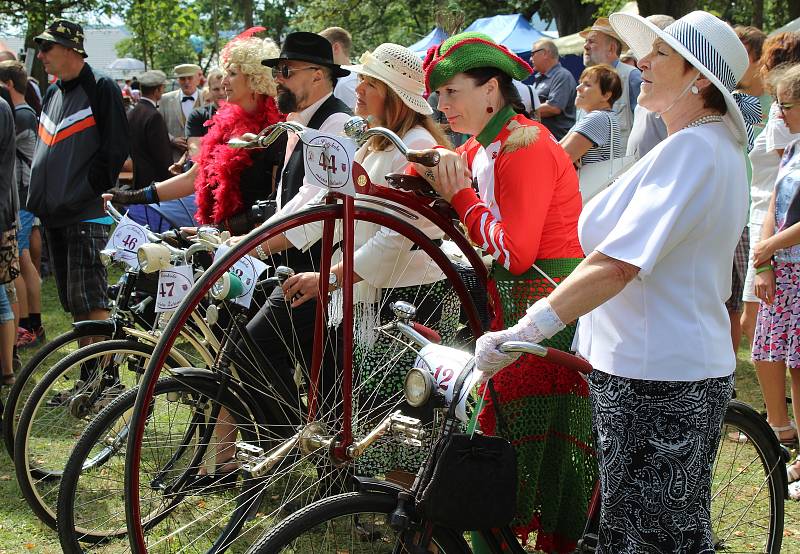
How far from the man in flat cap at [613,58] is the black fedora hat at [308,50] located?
3517mm

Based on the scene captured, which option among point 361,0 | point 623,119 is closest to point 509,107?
point 623,119

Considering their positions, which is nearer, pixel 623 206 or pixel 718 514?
pixel 623 206

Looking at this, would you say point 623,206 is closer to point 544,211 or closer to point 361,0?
point 544,211

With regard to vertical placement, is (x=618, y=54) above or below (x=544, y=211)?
above

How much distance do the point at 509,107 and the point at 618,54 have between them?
5.41m

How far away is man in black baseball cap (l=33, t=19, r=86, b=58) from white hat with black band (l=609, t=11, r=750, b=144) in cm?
433

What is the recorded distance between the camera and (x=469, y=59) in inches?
113

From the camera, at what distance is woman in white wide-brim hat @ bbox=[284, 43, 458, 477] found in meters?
3.14

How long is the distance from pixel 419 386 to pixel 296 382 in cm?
112

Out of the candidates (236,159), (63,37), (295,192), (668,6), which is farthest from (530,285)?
(668,6)

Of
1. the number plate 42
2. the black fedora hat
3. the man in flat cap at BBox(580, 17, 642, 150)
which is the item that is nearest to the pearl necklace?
the number plate 42

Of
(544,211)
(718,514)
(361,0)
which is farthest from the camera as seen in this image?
(361,0)

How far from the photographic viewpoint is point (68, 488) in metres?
3.36

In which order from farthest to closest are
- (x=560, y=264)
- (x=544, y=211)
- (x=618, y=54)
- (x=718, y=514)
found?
(x=618, y=54), (x=718, y=514), (x=560, y=264), (x=544, y=211)
